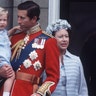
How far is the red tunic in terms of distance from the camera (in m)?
4.98

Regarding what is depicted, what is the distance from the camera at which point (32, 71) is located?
200 inches

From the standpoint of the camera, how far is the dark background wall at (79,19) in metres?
7.10

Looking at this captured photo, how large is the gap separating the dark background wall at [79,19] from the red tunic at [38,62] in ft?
6.50

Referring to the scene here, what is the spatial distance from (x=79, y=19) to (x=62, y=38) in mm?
1616

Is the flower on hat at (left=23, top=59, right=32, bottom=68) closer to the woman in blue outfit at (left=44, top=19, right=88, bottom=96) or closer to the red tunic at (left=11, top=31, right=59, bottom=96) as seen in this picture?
the red tunic at (left=11, top=31, right=59, bottom=96)

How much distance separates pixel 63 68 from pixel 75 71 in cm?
11

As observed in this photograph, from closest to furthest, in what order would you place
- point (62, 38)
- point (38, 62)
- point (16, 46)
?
point (38, 62) → point (16, 46) → point (62, 38)

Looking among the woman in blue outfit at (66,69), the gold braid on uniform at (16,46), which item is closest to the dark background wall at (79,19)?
the woman in blue outfit at (66,69)

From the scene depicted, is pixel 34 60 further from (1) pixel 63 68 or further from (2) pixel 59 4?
(2) pixel 59 4

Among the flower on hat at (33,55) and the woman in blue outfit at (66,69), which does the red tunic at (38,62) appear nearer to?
the flower on hat at (33,55)

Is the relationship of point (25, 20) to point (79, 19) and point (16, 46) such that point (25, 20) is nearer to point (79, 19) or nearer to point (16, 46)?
point (16, 46)

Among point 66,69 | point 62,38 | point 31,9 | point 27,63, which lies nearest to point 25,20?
point 31,9

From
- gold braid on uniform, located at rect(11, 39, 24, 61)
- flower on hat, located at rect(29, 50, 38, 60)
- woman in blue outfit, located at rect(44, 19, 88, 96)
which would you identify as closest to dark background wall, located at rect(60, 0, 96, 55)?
woman in blue outfit, located at rect(44, 19, 88, 96)

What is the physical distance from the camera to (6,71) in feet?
16.7
